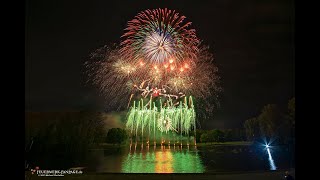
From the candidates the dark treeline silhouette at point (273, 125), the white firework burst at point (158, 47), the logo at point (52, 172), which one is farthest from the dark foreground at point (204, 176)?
the white firework burst at point (158, 47)

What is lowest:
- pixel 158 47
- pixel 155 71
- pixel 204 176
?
pixel 204 176

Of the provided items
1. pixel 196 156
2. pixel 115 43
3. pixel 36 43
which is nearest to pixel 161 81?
pixel 115 43

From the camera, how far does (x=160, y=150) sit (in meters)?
3.45

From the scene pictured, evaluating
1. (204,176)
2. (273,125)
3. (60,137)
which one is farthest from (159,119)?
(273,125)

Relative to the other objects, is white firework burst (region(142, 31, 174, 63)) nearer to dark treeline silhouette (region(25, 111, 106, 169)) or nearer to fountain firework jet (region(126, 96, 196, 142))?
fountain firework jet (region(126, 96, 196, 142))

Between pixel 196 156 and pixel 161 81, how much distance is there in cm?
83

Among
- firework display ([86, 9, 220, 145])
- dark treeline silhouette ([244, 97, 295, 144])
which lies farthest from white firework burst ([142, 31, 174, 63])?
dark treeline silhouette ([244, 97, 295, 144])

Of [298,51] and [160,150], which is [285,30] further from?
[160,150]

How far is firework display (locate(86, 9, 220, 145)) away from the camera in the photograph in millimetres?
3422

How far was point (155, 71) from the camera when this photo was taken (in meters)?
3.43

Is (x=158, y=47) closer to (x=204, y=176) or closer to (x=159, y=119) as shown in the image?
(x=159, y=119)

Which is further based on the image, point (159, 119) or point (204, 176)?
point (159, 119)

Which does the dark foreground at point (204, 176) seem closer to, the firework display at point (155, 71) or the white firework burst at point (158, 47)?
the firework display at point (155, 71)

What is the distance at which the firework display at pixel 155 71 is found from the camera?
342cm
